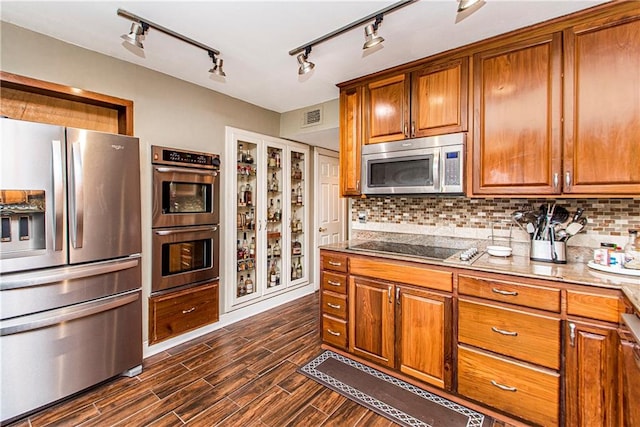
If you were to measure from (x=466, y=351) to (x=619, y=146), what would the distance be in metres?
1.53

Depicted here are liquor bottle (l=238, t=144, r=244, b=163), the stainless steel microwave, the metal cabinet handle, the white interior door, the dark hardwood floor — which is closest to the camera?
the metal cabinet handle

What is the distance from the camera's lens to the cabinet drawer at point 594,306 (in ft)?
4.79

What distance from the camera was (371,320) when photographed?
7.66ft

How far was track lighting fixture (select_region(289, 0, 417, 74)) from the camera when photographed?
1711 millimetres

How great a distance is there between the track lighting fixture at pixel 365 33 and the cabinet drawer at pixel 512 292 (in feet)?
5.28

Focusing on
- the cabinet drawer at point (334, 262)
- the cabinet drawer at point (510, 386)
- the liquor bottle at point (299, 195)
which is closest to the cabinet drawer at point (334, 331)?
the cabinet drawer at point (334, 262)

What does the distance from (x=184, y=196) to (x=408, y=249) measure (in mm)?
2111

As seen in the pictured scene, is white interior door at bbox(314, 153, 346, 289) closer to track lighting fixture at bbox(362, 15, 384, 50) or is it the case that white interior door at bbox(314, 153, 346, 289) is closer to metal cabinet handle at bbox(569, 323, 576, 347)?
track lighting fixture at bbox(362, 15, 384, 50)

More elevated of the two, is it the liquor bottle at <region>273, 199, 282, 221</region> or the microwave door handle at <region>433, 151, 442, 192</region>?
the microwave door handle at <region>433, 151, 442, 192</region>

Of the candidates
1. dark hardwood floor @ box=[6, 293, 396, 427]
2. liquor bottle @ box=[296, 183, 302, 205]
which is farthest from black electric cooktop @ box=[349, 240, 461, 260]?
liquor bottle @ box=[296, 183, 302, 205]

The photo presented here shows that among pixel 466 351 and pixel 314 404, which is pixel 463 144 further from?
pixel 314 404

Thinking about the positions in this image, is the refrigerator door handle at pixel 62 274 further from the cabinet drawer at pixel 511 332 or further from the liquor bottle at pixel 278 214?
the cabinet drawer at pixel 511 332

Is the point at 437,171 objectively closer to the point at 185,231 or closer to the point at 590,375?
the point at 590,375

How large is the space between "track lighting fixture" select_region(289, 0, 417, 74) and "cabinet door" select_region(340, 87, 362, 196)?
0.71m
